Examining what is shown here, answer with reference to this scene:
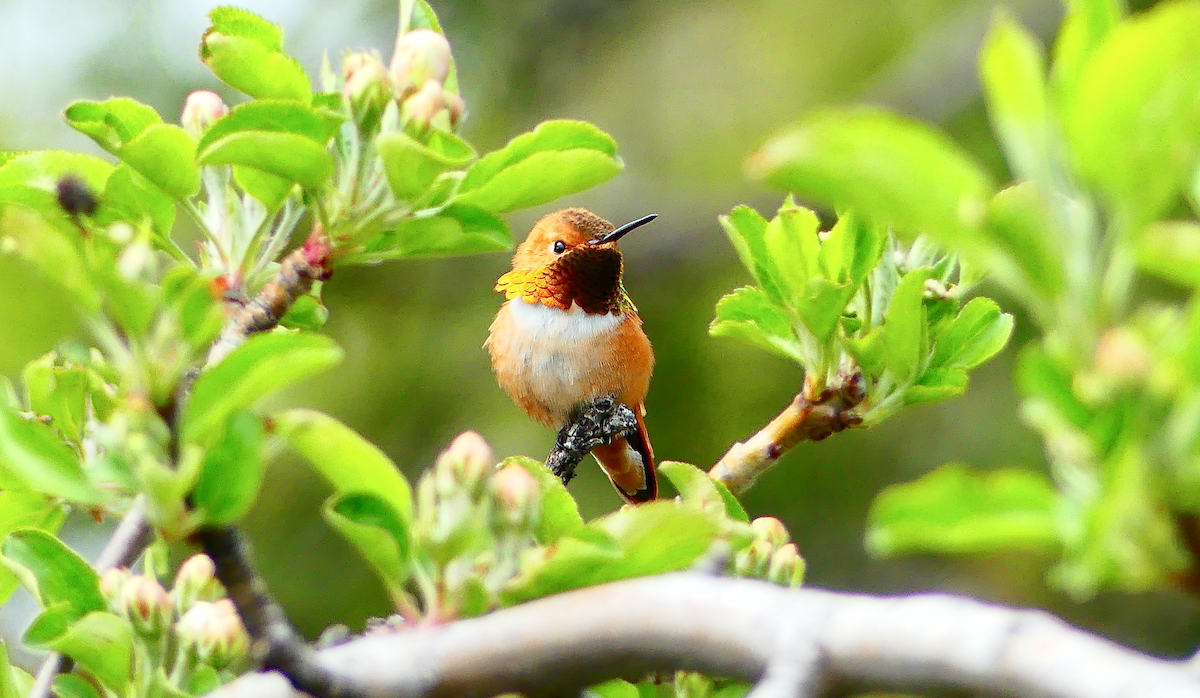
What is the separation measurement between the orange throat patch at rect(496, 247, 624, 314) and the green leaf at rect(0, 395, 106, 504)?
3.22 metres

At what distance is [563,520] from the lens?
4.00 ft

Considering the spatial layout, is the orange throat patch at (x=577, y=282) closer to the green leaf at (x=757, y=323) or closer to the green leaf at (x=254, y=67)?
the green leaf at (x=757, y=323)

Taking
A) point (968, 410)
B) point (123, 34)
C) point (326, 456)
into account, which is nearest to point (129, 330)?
point (326, 456)

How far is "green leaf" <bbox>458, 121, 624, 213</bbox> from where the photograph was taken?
4.64 feet

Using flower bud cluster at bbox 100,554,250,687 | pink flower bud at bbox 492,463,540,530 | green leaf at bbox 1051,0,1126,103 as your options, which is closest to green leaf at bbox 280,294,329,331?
flower bud cluster at bbox 100,554,250,687

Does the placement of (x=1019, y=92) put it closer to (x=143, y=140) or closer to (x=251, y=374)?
(x=251, y=374)

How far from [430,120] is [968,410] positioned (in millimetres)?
6297

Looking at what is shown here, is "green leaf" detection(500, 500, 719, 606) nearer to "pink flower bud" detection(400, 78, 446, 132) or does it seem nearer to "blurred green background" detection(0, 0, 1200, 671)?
"pink flower bud" detection(400, 78, 446, 132)

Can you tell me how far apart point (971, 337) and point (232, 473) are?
3.76 ft

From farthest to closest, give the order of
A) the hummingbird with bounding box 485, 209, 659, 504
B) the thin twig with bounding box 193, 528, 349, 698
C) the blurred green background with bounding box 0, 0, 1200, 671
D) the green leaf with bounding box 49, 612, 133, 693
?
1. the blurred green background with bounding box 0, 0, 1200, 671
2. the hummingbird with bounding box 485, 209, 659, 504
3. the green leaf with bounding box 49, 612, 133, 693
4. the thin twig with bounding box 193, 528, 349, 698

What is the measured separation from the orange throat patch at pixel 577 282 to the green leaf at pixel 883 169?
3.50 m

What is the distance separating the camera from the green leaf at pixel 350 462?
39.4 inches

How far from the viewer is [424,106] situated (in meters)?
1.37

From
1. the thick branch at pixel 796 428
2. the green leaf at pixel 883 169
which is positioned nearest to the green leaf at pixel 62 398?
the thick branch at pixel 796 428
